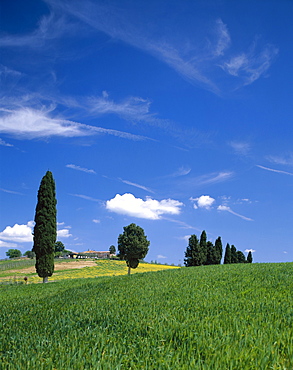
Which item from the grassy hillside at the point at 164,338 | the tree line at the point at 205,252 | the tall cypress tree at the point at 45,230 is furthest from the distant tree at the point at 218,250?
the grassy hillside at the point at 164,338

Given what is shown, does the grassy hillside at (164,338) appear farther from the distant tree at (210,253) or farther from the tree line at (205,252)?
the distant tree at (210,253)

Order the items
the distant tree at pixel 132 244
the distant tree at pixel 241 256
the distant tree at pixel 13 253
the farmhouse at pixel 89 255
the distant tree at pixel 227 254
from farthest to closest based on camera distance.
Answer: the distant tree at pixel 13 253 < the farmhouse at pixel 89 255 < the distant tree at pixel 241 256 < the distant tree at pixel 227 254 < the distant tree at pixel 132 244

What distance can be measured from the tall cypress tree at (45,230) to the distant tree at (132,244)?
1767 cm

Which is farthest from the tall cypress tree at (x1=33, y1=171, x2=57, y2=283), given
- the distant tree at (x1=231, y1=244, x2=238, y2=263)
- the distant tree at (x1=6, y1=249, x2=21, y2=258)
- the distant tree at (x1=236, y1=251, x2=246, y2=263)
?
the distant tree at (x1=6, y1=249, x2=21, y2=258)

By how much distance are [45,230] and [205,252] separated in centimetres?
4351

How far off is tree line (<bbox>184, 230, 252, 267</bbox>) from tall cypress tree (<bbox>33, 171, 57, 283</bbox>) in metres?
37.7

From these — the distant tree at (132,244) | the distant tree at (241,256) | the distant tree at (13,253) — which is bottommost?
the distant tree at (13,253)

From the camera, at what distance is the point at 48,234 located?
37281 mm

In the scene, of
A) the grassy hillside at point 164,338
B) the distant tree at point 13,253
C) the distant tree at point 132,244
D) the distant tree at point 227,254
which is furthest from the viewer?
the distant tree at point 13,253

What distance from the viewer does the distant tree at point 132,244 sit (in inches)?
2088

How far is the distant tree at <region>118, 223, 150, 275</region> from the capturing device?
53034 millimetres

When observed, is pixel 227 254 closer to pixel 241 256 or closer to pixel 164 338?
pixel 241 256

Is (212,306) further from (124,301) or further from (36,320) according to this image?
(36,320)

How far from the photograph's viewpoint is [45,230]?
3719 cm
